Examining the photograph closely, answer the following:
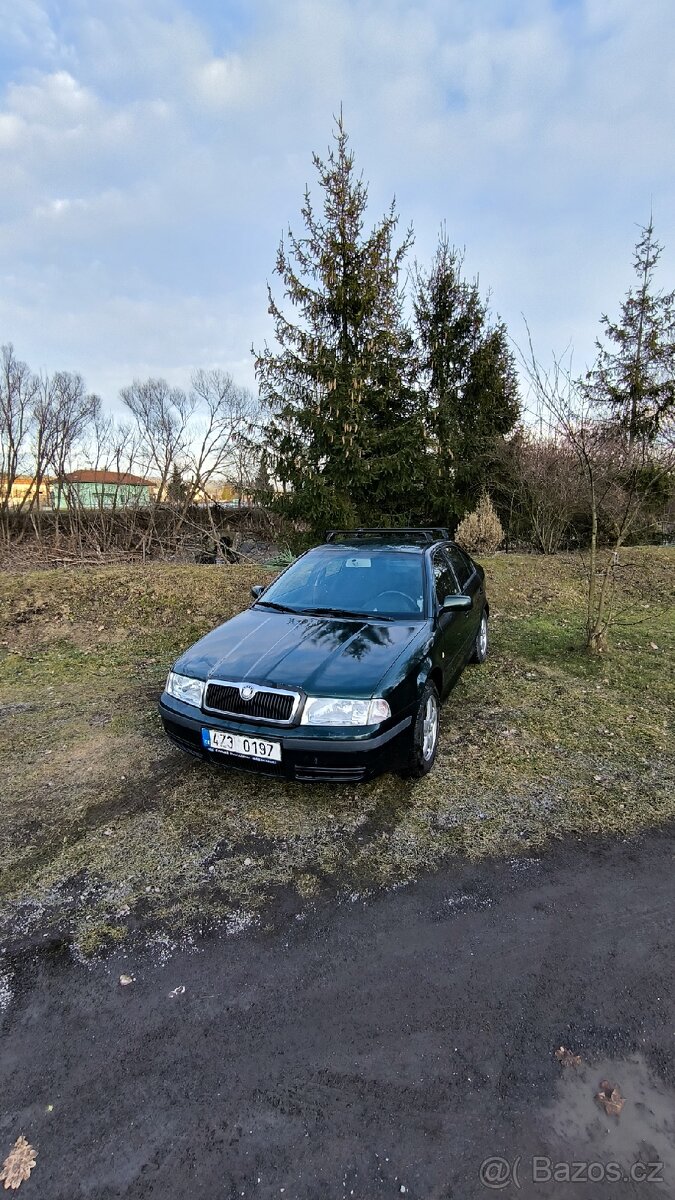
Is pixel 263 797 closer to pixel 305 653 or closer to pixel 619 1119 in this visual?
pixel 305 653

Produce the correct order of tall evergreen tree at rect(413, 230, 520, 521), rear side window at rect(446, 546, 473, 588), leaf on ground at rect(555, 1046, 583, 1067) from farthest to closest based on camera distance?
tall evergreen tree at rect(413, 230, 520, 521)
rear side window at rect(446, 546, 473, 588)
leaf on ground at rect(555, 1046, 583, 1067)

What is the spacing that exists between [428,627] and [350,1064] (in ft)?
8.18

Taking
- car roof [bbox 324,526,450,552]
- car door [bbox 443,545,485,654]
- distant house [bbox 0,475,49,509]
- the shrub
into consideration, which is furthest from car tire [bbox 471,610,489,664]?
distant house [bbox 0,475,49,509]

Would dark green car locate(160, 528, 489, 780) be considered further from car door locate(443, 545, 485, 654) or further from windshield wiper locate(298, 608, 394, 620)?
car door locate(443, 545, 485, 654)

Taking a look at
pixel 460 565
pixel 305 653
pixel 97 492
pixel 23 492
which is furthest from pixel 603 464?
pixel 23 492

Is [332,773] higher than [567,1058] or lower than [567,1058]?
higher

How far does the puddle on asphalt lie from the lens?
4.83 ft

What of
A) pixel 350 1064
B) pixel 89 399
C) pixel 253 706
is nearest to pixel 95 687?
pixel 253 706

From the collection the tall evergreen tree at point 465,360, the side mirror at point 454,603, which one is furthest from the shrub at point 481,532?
the side mirror at point 454,603

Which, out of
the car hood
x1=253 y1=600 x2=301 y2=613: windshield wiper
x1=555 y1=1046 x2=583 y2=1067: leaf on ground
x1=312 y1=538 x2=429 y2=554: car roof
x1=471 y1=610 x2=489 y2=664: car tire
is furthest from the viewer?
x1=471 y1=610 x2=489 y2=664: car tire

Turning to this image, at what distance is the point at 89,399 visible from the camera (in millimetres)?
23062

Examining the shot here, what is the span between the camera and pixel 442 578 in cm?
459

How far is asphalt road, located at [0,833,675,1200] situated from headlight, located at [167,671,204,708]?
4.45 ft

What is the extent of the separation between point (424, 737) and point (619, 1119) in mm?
1995
